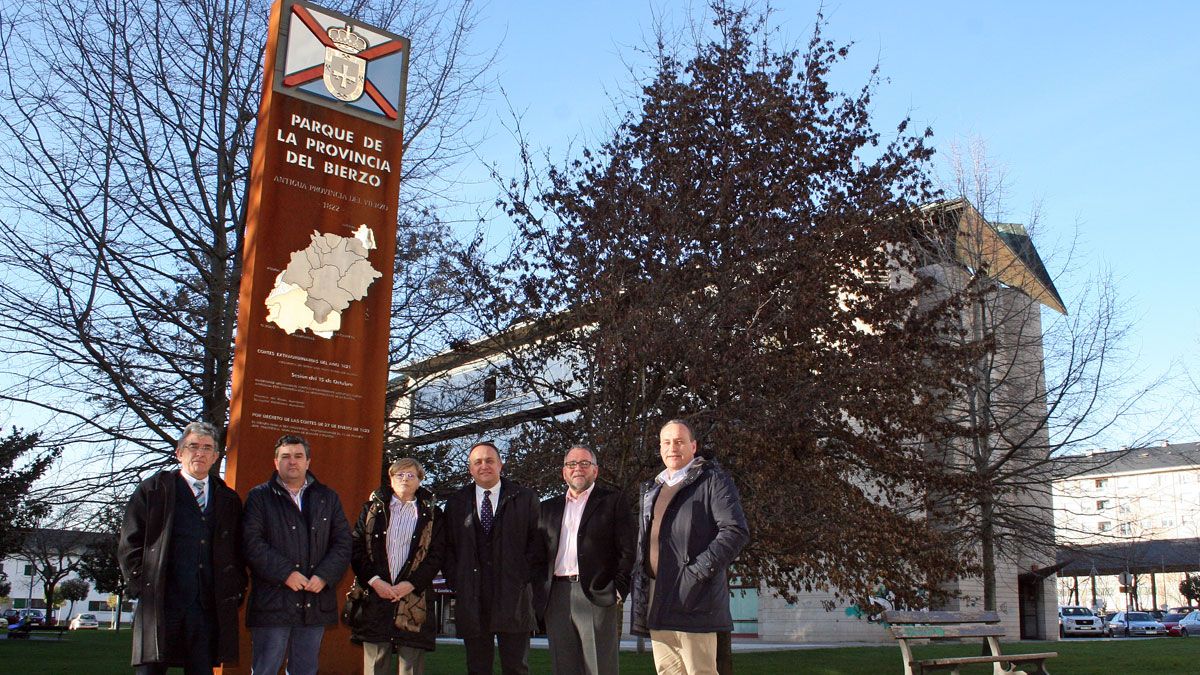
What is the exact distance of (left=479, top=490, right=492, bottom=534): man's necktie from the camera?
722 cm

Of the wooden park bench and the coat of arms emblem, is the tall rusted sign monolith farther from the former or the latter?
the wooden park bench

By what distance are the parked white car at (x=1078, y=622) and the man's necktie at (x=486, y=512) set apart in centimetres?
4628

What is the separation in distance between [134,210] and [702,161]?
7.35 meters

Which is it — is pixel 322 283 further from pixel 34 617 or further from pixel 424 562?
pixel 34 617

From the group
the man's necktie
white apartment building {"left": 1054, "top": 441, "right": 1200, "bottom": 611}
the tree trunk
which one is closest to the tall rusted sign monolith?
the man's necktie

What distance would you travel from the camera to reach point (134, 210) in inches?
527

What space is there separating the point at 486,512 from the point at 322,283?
3265 mm

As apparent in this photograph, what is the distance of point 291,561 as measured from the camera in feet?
21.3

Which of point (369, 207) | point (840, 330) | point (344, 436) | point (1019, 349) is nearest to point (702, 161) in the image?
point (840, 330)

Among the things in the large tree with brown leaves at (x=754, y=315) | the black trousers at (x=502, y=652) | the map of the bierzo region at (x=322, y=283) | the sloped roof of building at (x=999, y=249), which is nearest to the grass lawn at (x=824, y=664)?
the large tree with brown leaves at (x=754, y=315)

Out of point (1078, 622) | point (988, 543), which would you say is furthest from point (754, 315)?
point (1078, 622)

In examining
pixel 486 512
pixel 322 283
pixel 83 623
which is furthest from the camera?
pixel 83 623

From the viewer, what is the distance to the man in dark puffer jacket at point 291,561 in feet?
21.1

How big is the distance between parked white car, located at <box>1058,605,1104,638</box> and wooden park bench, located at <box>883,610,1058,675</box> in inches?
1668
